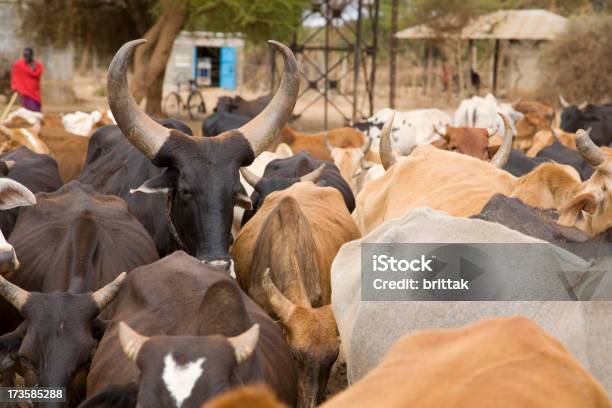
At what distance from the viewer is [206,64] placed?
45.7 m

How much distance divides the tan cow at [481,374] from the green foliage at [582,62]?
24.2m

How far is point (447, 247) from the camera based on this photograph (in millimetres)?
4812

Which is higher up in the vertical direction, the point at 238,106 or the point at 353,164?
the point at 238,106

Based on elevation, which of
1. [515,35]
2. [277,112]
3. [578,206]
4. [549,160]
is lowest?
[549,160]

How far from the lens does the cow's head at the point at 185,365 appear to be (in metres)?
3.42

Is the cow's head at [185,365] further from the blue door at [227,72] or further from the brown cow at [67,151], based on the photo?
the blue door at [227,72]

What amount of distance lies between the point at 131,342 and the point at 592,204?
9.01ft

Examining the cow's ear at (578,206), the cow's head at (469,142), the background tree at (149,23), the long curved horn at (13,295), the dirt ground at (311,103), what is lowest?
the dirt ground at (311,103)

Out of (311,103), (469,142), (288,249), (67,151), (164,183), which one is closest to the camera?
(164,183)

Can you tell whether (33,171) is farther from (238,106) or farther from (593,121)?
(238,106)

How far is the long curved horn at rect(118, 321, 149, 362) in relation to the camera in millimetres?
3570

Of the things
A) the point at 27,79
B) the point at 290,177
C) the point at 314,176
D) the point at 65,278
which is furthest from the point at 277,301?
the point at 27,79

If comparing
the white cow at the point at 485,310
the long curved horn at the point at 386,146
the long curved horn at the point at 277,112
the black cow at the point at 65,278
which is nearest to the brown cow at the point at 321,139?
the long curved horn at the point at 386,146

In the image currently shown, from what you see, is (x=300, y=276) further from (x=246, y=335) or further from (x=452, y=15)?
(x=452, y=15)
